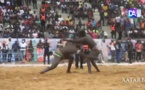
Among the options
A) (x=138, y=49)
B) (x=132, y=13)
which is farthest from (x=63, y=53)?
(x=132, y=13)

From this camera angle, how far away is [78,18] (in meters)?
28.4

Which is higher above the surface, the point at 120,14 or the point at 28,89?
the point at 120,14

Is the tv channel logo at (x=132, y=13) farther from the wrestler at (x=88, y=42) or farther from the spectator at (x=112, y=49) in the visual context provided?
the wrestler at (x=88, y=42)

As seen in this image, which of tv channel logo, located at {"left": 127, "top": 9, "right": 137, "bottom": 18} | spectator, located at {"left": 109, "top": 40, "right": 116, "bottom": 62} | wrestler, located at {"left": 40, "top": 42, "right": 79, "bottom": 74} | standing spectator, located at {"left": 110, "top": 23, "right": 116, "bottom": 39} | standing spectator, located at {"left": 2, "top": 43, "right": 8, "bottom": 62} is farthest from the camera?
tv channel logo, located at {"left": 127, "top": 9, "right": 137, "bottom": 18}

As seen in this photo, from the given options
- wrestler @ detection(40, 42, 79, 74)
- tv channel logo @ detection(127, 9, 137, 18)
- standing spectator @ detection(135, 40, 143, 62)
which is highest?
tv channel logo @ detection(127, 9, 137, 18)

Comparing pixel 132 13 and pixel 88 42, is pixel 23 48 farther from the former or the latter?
pixel 132 13

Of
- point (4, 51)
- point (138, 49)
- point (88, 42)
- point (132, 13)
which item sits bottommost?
point (138, 49)

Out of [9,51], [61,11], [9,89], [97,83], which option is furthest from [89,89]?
[61,11]

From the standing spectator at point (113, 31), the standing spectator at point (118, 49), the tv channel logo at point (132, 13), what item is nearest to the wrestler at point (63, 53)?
the standing spectator at point (118, 49)

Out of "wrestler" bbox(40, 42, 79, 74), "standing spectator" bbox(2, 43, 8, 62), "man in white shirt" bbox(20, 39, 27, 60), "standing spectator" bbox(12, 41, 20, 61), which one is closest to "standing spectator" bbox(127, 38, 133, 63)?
"man in white shirt" bbox(20, 39, 27, 60)

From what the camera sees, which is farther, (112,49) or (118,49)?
(112,49)

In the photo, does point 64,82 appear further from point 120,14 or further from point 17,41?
point 120,14

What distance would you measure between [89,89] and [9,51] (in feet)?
43.1

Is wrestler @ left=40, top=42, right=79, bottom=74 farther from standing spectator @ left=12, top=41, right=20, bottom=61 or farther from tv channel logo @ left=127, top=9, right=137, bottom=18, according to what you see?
tv channel logo @ left=127, top=9, right=137, bottom=18
